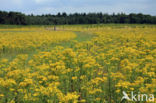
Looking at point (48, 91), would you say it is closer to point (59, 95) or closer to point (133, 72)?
point (59, 95)

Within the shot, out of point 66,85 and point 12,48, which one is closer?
point 66,85

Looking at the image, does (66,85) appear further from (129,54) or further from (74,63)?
(129,54)

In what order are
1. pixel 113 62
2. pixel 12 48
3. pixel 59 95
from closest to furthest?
pixel 59 95 < pixel 113 62 < pixel 12 48

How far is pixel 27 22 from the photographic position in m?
82.6

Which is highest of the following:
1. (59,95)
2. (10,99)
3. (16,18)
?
(16,18)

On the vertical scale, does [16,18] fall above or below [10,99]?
above

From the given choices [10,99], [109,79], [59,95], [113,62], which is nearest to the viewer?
[59,95]

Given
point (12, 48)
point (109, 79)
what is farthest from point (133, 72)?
point (12, 48)

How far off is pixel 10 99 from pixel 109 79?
3832mm

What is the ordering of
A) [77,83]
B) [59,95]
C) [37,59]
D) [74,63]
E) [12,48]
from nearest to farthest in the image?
[59,95] < [77,83] < [74,63] < [37,59] < [12,48]

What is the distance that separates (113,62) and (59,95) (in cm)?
498

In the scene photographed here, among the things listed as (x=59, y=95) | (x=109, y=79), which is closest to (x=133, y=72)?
(x=109, y=79)

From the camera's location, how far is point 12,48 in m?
17.2

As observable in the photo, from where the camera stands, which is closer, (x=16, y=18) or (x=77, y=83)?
(x=77, y=83)
